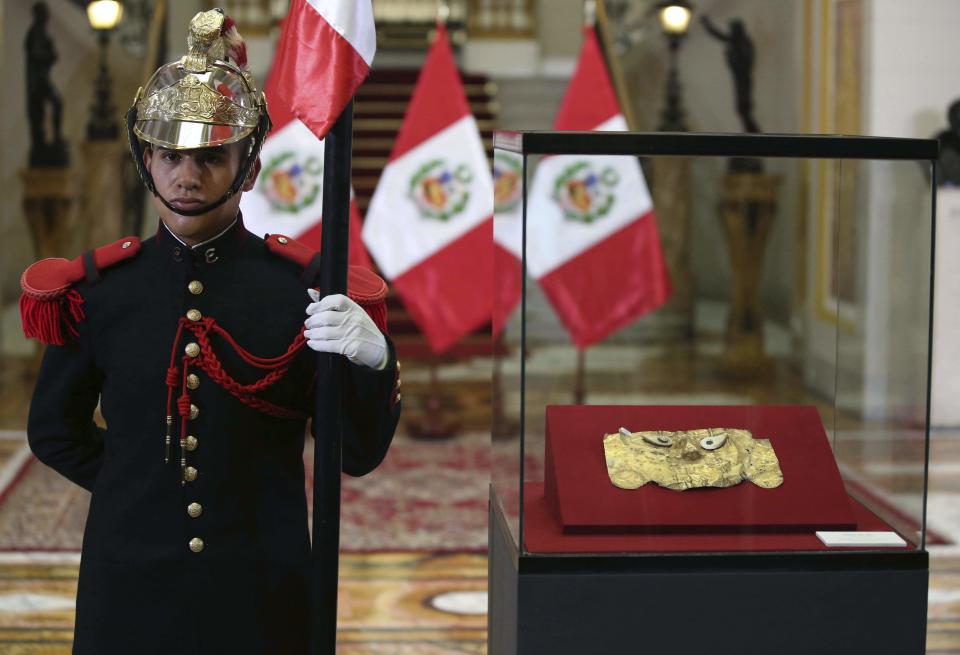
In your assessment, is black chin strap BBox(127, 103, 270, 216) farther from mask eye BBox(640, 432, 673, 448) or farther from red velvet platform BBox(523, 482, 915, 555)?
mask eye BBox(640, 432, 673, 448)

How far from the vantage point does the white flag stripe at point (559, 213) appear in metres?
2.44

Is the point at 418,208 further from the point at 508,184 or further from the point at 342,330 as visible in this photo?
the point at 342,330

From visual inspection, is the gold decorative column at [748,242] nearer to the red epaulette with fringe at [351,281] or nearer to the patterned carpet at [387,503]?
the red epaulette with fringe at [351,281]

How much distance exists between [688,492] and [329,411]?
66cm

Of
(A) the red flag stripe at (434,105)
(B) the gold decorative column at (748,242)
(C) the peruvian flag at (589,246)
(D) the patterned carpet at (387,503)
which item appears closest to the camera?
(C) the peruvian flag at (589,246)

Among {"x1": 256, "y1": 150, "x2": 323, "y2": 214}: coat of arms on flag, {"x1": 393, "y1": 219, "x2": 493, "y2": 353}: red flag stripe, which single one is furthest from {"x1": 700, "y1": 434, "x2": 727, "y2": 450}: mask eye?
{"x1": 393, "y1": 219, "x2": 493, "y2": 353}: red flag stripe

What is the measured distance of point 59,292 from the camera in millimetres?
2371

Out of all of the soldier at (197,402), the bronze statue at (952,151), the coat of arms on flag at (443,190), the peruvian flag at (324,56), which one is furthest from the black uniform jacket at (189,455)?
the bronze statue at (952,151)

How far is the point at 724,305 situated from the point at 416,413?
595 cm

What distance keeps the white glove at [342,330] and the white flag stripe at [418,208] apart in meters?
5.39

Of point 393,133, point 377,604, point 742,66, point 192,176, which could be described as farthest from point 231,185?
point 393,133

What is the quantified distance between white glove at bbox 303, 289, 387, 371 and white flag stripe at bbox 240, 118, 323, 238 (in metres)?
4.92

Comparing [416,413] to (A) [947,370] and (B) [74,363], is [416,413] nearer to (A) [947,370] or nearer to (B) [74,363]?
(A) [947,370]

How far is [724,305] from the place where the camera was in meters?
2.61
